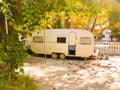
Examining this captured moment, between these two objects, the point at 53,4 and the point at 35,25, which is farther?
the point at 35,25

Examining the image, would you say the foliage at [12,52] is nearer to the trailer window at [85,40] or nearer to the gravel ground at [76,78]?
the gravel ground at [76,78]

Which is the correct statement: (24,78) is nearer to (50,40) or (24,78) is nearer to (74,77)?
(74,77)

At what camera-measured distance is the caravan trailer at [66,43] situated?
54.7 feet

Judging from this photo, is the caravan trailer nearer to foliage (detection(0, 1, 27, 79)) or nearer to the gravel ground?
the gravel ground

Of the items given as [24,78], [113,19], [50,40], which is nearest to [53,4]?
[24,78]

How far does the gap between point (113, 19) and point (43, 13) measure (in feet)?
55.1

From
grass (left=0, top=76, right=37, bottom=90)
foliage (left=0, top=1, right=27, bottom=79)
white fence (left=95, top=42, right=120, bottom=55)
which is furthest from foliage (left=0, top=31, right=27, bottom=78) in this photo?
white fence (left=95, top=42, right=120, bottom=55)

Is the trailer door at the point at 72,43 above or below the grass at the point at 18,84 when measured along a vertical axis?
above

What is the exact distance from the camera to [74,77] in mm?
10883

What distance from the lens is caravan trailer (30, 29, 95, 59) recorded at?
16688mm

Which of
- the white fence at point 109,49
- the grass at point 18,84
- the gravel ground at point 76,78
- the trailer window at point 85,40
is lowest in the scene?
the gravel ground at point 76,78

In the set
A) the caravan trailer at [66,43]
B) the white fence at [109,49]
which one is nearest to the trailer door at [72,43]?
the caravan trailer at [66,43]

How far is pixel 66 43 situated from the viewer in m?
17.0

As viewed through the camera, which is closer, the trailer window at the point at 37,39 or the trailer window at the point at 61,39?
the trailer window at the point at 61,39
